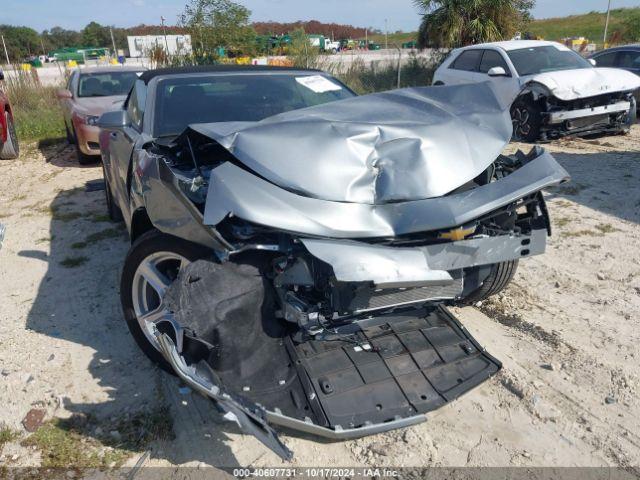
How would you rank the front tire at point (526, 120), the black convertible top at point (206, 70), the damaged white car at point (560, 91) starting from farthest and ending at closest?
the front tire at point (526, 120), the damaged white car at point (560, 91), the black convertible top at point (206, 70)

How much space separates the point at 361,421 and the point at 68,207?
5.59 metres

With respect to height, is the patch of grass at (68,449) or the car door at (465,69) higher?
the car door at (465,69)

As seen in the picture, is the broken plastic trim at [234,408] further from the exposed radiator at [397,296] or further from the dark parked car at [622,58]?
the dark parked car at [622,58]

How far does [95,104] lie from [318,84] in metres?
5.95

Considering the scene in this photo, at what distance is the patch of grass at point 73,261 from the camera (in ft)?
15.5

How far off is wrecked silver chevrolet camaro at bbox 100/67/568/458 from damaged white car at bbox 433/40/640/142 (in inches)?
238

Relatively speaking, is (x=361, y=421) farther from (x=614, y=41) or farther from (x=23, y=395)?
(x=614, y=41)

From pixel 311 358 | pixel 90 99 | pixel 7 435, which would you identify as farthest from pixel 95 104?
pixel 311 358

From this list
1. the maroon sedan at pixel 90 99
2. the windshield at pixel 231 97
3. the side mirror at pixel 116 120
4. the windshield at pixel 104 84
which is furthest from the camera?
the windshield at pixel 104 84

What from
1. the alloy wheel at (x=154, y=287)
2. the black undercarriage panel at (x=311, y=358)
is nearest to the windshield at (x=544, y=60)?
the black undercarriage panel at (x=311, y=358)

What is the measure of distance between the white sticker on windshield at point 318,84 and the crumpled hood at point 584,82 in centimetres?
522

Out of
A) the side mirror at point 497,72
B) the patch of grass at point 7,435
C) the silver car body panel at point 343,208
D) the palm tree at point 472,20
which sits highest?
the palm tree at point 472,20

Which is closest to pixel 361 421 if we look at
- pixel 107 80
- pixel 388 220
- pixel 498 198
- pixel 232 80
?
pixel 388 220

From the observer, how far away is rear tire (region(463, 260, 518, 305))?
3.32 metres
